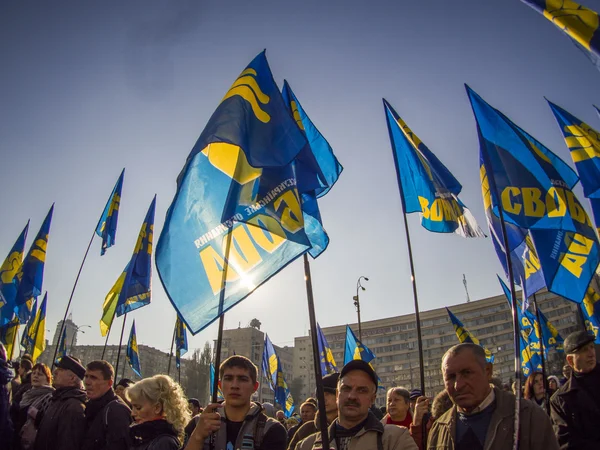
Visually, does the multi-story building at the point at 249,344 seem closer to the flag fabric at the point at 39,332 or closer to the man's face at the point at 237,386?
the flag fabric at the point at 39,332

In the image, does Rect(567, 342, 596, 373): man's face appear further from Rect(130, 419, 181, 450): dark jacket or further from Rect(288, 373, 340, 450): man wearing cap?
Rect(130, 419, 181, 450): dark jacket

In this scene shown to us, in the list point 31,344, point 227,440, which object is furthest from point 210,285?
point 31,344

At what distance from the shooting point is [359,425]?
3080 millimetres

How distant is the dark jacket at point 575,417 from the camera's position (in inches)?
155

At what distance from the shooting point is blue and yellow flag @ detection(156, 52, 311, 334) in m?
3.62

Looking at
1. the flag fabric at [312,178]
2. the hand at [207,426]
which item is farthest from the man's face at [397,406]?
the hand at [207,426]

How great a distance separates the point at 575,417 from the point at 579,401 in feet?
0.54

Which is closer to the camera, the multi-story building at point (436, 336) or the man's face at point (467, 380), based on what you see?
the man's face at point (467, 380)

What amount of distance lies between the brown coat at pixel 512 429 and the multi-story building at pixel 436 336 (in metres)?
78.2

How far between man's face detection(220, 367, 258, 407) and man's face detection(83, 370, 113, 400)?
80.7 inches

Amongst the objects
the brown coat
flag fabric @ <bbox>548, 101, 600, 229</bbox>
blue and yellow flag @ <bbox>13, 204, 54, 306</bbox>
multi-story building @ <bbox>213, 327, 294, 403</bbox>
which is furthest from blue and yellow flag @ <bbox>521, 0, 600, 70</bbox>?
multi-story building @ <bbox>213, 327, 294, 403</bbox>

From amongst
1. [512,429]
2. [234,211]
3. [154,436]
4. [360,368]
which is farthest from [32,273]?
[512,429]

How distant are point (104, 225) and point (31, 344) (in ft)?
24.1

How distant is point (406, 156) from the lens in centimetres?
671
